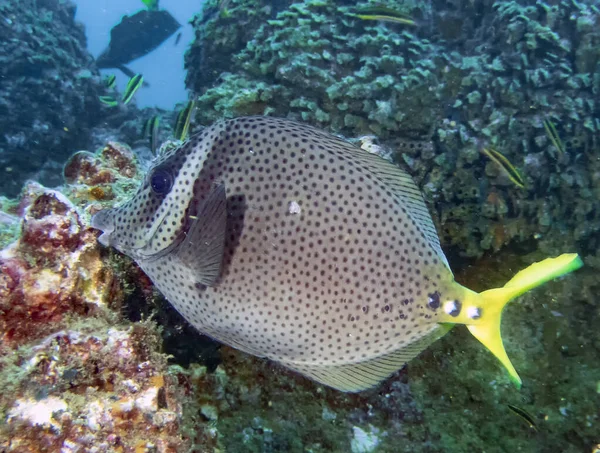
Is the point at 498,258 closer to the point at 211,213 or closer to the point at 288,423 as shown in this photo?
the point at 288,423

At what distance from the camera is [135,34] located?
54.2 feet

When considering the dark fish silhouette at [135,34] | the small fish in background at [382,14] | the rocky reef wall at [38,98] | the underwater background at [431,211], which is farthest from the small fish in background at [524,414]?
the dark fish silhouette at [135,34]

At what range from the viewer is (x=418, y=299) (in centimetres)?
Result: 186

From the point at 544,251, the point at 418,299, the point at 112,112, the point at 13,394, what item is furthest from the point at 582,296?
the point at 112,112

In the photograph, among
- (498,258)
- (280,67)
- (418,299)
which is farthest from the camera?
(280,67)

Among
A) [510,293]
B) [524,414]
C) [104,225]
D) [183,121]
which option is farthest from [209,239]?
[183,121]

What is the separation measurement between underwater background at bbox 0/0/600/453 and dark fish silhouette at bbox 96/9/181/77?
7.15m

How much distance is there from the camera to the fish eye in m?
2.09

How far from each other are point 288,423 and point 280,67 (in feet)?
17.7

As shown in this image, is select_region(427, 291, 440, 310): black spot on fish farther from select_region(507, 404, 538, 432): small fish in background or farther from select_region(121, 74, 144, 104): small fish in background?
select_region(121, 74, 144, 104): small fish in background

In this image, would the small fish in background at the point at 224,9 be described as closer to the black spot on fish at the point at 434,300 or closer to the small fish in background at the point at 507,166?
the small fish in background at the point at 507,166

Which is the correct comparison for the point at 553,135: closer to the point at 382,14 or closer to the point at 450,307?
the point at 382,14

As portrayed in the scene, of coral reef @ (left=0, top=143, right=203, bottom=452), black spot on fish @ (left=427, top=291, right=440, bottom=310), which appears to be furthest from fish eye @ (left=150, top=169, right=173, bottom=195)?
black spot on fish @ (left=427, top=291, right=440, bottom=310)

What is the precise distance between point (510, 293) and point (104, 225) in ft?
6.20
